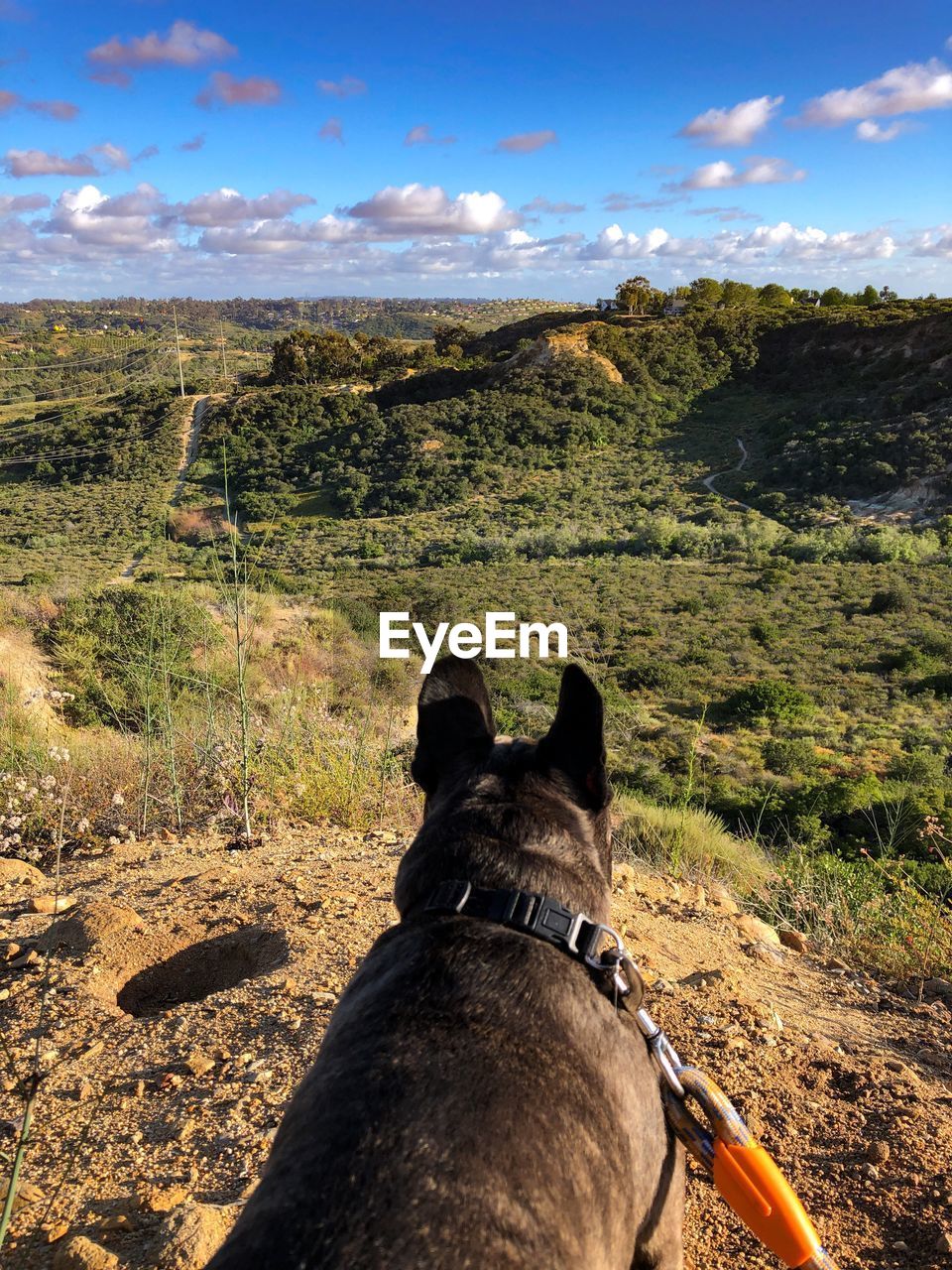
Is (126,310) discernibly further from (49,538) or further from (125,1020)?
(125,1020)

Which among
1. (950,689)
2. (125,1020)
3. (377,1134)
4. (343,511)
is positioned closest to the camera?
(377,1134)

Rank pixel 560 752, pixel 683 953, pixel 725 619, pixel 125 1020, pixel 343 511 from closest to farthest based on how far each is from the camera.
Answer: pixel 560 752 < pixel 125 1020 < pixel 683 953 < pixel 725 619 < pixel 343 511

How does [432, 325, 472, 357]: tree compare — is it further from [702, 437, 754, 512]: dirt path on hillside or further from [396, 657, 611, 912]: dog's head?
[396, 657, 611, 912]: dog's head

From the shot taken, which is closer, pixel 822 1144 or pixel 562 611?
pixel 822 1144

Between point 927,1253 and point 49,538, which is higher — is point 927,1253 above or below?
above

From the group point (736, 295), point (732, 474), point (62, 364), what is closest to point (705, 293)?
point (736, 295)

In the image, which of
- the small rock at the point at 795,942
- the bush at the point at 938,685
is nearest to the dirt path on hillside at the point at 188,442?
the bush at the point at 938,685

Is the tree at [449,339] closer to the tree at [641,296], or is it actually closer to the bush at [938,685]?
the tree at [641,296]

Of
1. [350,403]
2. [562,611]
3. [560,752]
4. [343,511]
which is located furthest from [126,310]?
[560,752]
